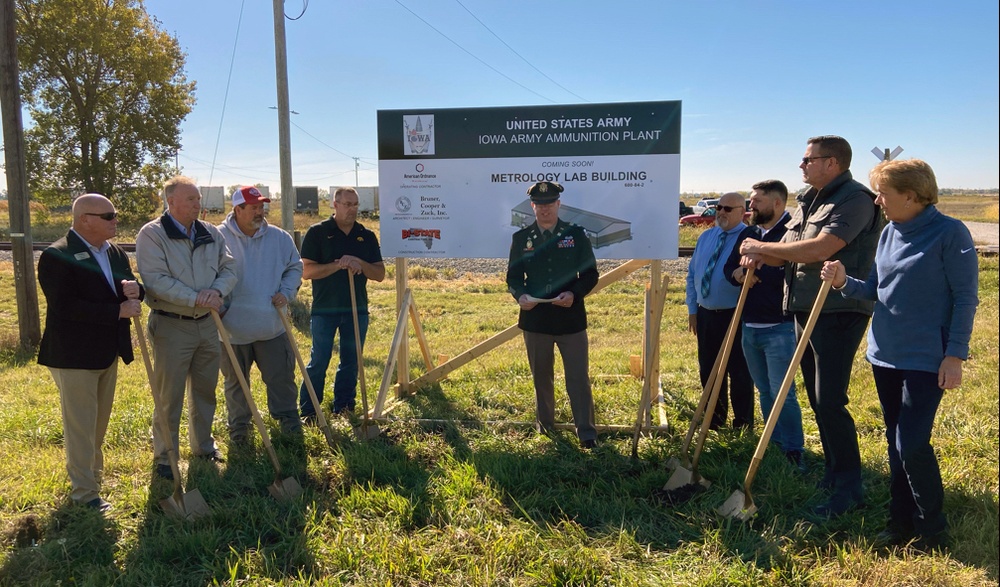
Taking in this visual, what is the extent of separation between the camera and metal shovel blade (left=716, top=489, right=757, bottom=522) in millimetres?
3650

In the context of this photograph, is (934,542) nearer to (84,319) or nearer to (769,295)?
(769,295)

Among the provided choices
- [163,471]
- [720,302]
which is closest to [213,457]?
[163,471]

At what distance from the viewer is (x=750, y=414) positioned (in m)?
5.11

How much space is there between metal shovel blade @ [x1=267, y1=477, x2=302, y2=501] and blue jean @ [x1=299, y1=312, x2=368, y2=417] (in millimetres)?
1575

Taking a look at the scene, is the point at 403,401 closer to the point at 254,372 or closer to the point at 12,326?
the point at 254,372

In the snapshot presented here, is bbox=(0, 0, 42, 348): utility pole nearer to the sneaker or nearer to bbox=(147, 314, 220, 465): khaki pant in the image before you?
bbox=(147, 314, 220, 465): khaki pant

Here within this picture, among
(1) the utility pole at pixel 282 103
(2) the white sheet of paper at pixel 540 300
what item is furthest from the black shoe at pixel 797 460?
(1) the utility pole at pixel 282 103

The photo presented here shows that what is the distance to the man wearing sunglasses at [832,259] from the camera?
141 inches

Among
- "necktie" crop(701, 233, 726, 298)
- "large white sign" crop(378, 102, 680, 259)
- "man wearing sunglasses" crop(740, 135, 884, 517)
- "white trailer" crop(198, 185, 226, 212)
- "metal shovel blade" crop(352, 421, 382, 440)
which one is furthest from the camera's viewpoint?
"white trailer" crop(198, 185, 226, 212)

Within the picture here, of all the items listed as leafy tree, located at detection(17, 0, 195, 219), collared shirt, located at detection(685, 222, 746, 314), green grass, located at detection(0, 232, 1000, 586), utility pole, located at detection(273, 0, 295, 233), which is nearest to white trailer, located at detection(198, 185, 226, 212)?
leafy tree, located at detection(17, 0, 195, 219)

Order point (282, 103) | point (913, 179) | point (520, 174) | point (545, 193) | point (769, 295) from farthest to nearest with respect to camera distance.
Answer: point (282, 103), point (520, 174), point (545, 193), point (769, 295), point (913, 179)

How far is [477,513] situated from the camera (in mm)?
3795

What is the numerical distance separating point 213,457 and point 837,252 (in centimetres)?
460

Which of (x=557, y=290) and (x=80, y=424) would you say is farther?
(x=557, y=290)
